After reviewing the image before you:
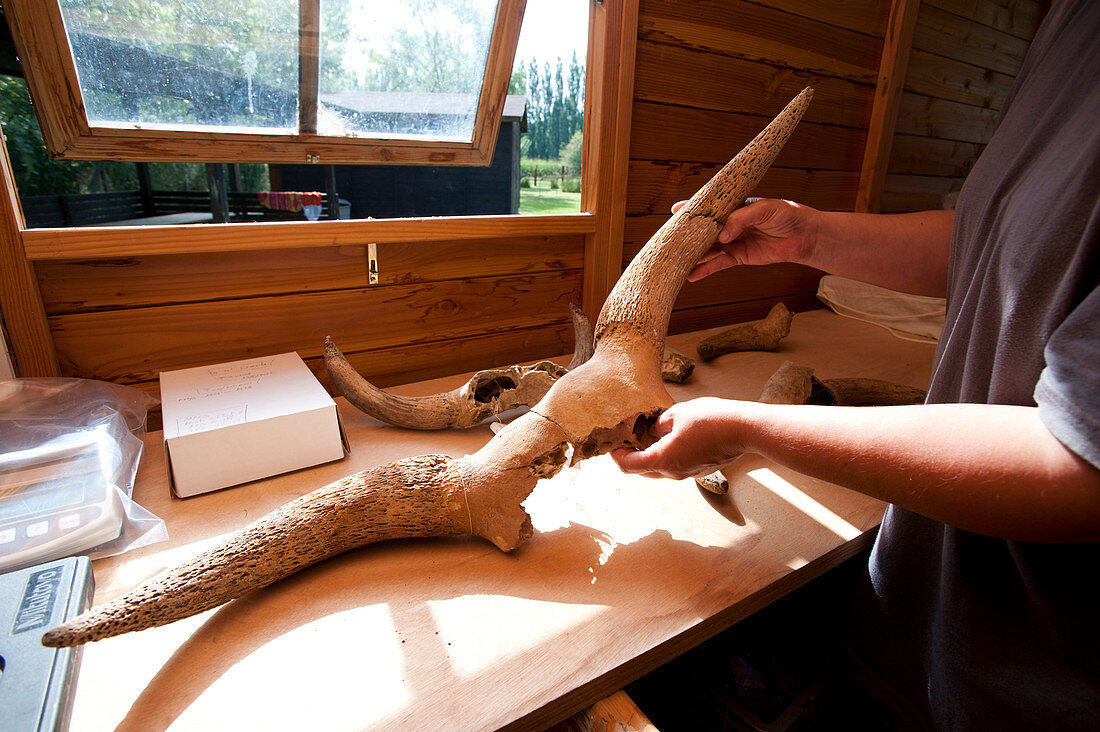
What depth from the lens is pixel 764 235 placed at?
1.22m

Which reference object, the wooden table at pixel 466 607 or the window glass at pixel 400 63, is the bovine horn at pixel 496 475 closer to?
the wooden table at pixel 466 607

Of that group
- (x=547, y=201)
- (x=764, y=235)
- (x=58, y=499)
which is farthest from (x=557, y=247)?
(x=58, y=499)

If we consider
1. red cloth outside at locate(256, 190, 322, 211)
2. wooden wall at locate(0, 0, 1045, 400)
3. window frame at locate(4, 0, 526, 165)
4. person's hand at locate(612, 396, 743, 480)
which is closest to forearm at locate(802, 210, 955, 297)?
person's hand at locate(612, 396, 743, 480)

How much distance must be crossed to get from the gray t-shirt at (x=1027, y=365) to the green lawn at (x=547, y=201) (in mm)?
1097

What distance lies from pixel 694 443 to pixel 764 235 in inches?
25.4

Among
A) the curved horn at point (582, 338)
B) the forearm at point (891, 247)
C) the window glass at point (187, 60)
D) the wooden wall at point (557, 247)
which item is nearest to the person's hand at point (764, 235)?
the forearm at point (891, 247)

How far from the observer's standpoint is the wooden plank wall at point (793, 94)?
1.78 m

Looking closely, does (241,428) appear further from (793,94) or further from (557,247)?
(793,94)

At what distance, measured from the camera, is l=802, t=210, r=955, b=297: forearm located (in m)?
1.06

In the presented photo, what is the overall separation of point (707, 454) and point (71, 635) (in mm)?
714

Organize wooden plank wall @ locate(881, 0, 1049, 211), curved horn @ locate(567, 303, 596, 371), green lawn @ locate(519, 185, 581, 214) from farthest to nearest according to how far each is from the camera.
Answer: wooden plank wall @ locate(881, 0, 1049, 211) < green lawn @ locate(519, 185, 581, 214) < curved horn @ locate(567, 303, 596, 371)

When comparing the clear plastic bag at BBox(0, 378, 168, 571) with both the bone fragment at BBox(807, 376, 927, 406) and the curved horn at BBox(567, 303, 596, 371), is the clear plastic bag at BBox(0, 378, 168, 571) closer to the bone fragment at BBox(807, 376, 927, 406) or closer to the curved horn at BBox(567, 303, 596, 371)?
the curved horn at BBox(567, 303, 596, 371)

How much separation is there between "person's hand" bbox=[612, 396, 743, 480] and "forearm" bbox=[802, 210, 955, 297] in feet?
1.86

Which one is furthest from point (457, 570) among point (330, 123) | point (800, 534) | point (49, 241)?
point (330, 123)
